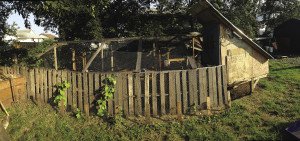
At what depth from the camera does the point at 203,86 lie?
→ 31.2 ft

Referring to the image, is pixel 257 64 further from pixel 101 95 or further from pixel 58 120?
pixel 58 120

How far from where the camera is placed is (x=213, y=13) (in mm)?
11320

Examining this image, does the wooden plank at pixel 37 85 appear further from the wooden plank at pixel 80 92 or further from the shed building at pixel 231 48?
the shed building at pixel 231 48

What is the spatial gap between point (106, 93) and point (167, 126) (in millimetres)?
A: 2116

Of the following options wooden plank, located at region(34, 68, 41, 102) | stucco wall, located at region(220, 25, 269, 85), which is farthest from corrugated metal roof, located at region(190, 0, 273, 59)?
wooden plank, located at region(34, 68, 41, 102)

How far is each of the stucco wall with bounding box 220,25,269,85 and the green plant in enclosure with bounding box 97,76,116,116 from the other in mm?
4643

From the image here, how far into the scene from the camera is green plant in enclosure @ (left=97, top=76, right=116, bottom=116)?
364 inches

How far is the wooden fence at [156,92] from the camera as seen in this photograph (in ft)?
30.2

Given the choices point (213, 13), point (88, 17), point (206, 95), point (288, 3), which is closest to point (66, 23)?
point (88, 17)

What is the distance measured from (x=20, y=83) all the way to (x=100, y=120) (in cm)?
375

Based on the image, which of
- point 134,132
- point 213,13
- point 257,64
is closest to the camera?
point 134,132

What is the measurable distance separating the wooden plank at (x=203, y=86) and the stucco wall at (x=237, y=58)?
2222 millimetres

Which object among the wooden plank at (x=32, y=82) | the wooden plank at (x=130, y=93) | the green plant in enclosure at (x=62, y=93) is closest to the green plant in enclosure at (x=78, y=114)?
the green plant in enclosure at (x=62, y=93)

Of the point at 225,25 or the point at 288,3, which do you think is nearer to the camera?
the point at 225,25
